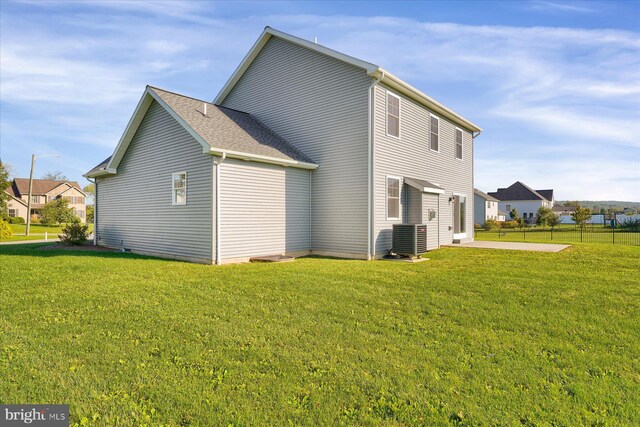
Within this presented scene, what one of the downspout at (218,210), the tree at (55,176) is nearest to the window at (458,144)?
the downspout at (218,210)

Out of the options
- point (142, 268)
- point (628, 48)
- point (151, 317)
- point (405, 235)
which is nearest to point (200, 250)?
point (142, 268)

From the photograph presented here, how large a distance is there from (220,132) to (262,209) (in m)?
2.88

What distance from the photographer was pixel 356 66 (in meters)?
12.3

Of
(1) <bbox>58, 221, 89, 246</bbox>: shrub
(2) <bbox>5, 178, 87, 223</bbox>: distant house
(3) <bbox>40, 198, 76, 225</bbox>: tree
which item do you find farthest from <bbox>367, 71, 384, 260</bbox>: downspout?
(2) <bbox>5, 178, 87, 223</bbox>: distant house

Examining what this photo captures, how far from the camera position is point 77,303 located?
639 cm

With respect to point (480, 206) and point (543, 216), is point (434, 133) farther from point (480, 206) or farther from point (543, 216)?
point (480, 206)

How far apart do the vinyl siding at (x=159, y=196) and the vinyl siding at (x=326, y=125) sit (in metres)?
4.18

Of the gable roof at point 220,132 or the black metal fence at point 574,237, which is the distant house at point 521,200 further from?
the gable roof at point 220,132

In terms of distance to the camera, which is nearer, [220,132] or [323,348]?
[323,348]

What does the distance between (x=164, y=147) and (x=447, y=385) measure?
474 inches

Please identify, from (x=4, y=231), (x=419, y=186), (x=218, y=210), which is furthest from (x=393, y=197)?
(x=4, y=231)

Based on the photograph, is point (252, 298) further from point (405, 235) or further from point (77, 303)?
point (405, 235)

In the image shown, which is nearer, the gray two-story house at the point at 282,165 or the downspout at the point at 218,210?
the downspout at the point at 218,210

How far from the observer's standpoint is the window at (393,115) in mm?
13016
